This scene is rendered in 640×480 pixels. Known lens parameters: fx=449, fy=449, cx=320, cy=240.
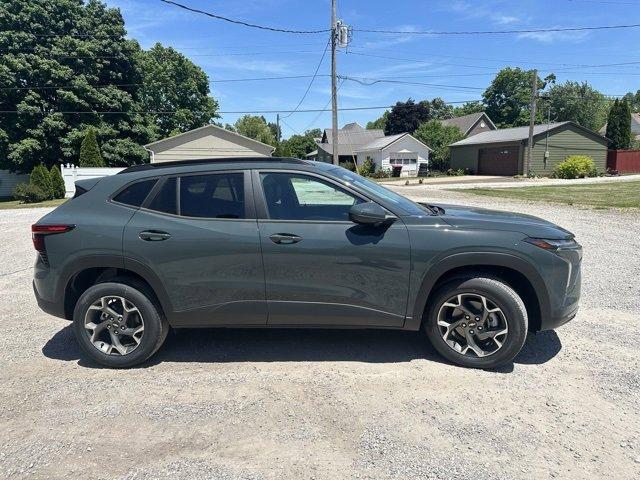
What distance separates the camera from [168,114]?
156 ft

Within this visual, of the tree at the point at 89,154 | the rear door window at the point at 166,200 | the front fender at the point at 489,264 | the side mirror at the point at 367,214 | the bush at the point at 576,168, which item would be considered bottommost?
the front fender at the point at 489,264

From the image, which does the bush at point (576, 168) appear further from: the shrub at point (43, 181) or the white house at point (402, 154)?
the shrub at point (43, 181)

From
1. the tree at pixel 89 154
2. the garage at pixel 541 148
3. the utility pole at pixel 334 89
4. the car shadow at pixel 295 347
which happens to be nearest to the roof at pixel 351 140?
the garage at pixel 541 148

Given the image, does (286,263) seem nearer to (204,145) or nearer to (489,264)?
(489,264)

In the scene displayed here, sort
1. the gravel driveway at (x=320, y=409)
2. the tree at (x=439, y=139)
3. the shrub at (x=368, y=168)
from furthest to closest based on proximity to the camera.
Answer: the tree at (x=439, y=139) → the shrub at (x=368, y=168) → the gravel driveway at (x=320, y=409)

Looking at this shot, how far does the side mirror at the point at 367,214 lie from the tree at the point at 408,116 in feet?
207

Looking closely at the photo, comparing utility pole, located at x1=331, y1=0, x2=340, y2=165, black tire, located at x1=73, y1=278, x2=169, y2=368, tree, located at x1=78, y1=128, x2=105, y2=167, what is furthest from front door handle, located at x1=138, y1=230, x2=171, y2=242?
tree, located at x1=78, y1=128, x2=105, y2=167

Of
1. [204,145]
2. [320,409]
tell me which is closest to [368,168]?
[204,145]

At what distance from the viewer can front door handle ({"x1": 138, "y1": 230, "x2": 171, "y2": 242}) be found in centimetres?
365

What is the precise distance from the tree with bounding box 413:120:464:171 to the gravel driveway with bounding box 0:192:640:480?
4637cm

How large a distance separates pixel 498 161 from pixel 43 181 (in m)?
35.4

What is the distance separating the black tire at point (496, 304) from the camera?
11.6ft

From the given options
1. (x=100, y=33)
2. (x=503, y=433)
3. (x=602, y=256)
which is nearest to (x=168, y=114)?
(x=100, y=33)

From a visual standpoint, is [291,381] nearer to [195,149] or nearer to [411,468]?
[411,468]
